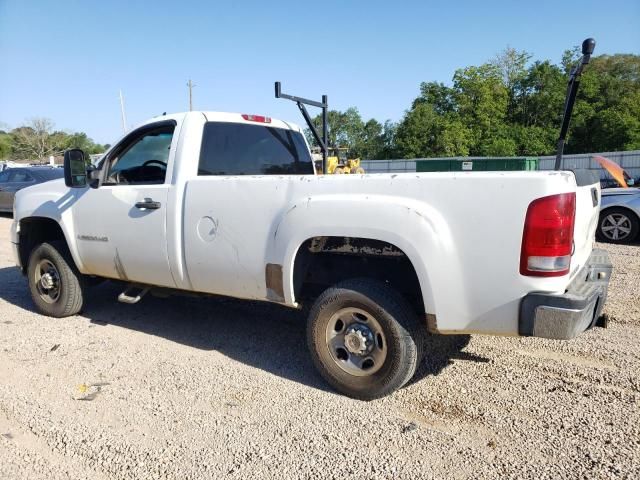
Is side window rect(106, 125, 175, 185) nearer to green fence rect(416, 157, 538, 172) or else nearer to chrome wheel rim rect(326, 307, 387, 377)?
chrome wheel rim rect(326, 307, 387, 377)

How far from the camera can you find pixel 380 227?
10.3ft

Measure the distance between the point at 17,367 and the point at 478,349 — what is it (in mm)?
3725

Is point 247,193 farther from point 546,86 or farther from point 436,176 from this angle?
point 546,86

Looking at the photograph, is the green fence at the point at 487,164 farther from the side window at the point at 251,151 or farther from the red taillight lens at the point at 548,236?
the red taillight lens at the point at 548,236

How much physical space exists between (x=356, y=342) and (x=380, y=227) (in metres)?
0.82

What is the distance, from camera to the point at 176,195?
4105 mm

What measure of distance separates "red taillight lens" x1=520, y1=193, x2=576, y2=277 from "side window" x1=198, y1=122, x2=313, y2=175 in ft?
8.32

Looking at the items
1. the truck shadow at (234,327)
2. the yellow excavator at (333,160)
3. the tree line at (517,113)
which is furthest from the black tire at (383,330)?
the tree line at (517,113)

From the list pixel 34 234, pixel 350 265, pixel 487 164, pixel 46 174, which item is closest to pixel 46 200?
pixel 34 234

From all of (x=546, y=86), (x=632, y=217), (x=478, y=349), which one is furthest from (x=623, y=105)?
(x=478, y=349)

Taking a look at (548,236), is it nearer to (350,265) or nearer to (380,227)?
(380,227)

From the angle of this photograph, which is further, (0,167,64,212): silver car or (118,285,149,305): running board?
(0,167,64,212): silver car

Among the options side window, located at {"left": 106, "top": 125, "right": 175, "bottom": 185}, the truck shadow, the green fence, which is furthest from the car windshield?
side window, located at {"left": 106, "top": 125, "right": 175, "bottom": 185}

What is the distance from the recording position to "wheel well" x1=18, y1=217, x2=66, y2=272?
5.47 m
